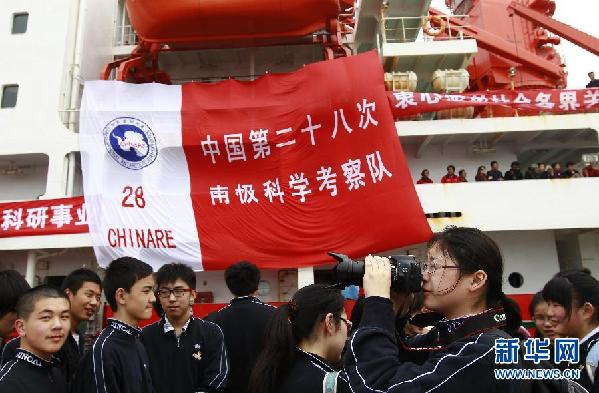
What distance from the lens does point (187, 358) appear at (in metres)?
2.61

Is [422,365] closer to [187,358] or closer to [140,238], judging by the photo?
[187,358]

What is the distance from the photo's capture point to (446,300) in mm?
1337

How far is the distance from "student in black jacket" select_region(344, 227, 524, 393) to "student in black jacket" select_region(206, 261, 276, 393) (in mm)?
1544

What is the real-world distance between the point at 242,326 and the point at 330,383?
4.69 ft

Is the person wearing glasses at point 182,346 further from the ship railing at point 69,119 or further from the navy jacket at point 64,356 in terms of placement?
the ship railing at point 69,119

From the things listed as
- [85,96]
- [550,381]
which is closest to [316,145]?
[85,96]

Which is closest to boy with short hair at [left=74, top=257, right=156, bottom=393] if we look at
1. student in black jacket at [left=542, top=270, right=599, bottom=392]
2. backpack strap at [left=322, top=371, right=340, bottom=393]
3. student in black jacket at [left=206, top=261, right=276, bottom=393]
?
student in black jacket at [left=206, top=261, right=276, bottom=393]

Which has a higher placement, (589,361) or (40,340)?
(40,340)

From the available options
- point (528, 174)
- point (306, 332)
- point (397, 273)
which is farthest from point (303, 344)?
point (528, 174)

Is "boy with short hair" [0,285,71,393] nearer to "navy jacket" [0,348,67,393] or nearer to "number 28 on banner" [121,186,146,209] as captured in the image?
"navy jacket" [0,348,67,393]

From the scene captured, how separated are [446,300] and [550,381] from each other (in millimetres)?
316

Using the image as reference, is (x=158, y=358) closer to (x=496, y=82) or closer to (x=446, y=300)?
(x=446, y=300)

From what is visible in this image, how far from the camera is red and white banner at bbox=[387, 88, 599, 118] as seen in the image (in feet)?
26.2

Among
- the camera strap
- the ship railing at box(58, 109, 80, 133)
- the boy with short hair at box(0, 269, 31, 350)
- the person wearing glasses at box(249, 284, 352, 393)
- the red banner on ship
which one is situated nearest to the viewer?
the camera strap
